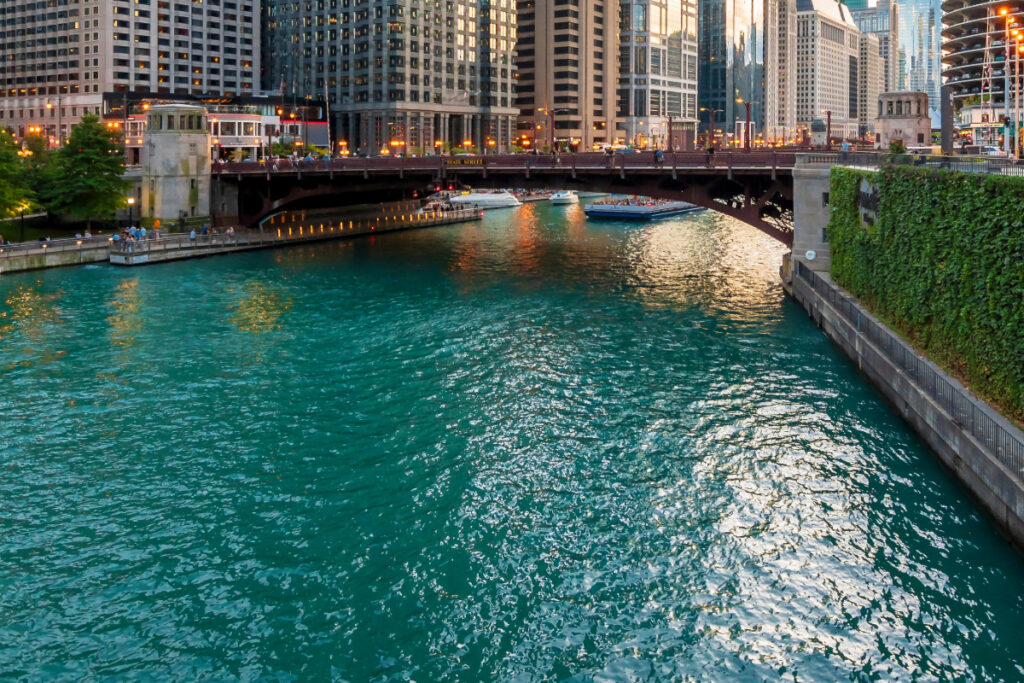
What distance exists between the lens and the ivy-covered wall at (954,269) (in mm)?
31000

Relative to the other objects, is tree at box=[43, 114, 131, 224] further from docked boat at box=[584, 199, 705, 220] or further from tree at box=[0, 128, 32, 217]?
docked boat at box=[584, 199, 705, 220]

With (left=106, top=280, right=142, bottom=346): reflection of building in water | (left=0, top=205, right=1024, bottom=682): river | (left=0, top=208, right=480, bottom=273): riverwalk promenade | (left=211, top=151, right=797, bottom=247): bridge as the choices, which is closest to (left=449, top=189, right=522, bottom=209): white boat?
(left=0, top=208, right=480, bottom=273): riverwalk promenade

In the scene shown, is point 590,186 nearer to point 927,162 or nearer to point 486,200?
point 927,162

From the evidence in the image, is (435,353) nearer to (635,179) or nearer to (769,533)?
(769,533)

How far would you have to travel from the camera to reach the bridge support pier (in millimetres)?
67125

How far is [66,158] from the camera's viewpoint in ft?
321

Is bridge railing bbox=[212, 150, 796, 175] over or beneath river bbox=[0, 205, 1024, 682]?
over

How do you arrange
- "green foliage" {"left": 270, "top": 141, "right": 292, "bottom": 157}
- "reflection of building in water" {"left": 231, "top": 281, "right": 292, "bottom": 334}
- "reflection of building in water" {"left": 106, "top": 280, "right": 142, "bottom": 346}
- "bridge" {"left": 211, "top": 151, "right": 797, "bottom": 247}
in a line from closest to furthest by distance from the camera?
"reflection of building in water" {"left": 106, "top": 280, "right": 142, "bottom": 346} → "reflection of building in water" {"left": 231, "top": 281, "right": 292, "bottom": 334} → "bridge" {"left": 211, "top": 151, "right": 797, "bottom": 247} → "green foliage" {"left": 270, "top": 141, "right": 292, "bottom": 157}

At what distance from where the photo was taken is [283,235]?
105188 millimetres

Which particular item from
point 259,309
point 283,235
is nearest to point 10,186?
point 283,235

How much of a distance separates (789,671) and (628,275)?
61.4 meters

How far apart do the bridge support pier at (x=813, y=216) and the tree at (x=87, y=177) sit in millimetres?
65639

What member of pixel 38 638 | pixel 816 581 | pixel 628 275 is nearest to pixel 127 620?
pixel 38 638

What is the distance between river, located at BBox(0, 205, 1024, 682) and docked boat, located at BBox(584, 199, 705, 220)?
89.7 metres
